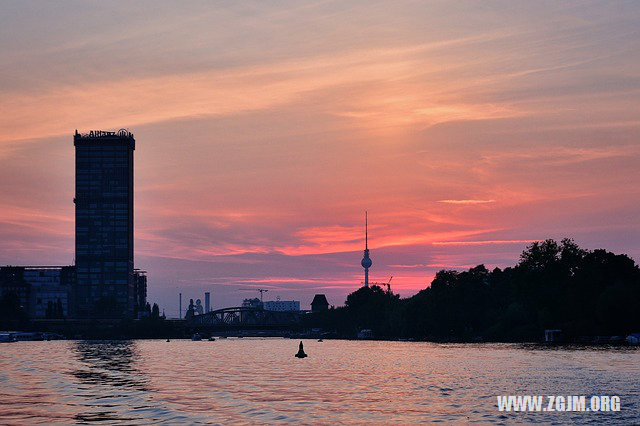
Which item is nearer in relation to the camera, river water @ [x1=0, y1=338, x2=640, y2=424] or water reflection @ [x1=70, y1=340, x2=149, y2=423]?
river water @ [x1=0, y1=338, x2=640, y2=424]

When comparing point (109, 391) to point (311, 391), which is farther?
point (109, 391)

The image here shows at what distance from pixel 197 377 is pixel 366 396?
33.7 metres

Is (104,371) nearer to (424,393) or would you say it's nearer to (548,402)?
(424,393)

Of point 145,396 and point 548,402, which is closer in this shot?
point 548,402

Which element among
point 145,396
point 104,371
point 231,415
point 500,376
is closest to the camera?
point 231,415

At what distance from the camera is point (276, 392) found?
8675 cm

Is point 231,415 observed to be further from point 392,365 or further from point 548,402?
point 392,365

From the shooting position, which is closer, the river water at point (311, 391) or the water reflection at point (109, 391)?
the river water at point (311, 391)

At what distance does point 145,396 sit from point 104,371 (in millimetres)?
44927

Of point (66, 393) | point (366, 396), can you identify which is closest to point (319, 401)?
point (366, 396)

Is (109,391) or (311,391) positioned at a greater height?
(109,391)

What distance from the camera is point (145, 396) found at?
271ft

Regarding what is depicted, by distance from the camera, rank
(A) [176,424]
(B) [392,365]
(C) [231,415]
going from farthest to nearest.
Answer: (B) [392,365], (C) [231,415], (A) [176,424]

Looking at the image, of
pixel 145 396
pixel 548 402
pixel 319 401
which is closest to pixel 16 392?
pixel 145 396
